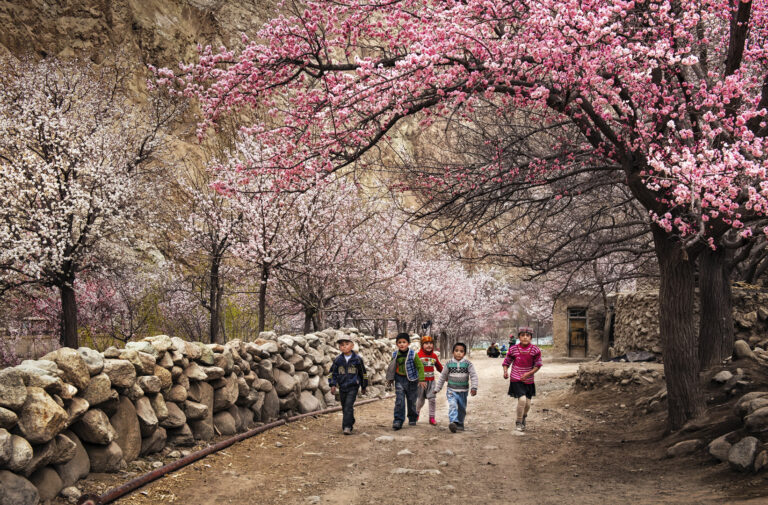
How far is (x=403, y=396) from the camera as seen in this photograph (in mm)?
9078

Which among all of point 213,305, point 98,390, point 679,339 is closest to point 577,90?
point 679,339

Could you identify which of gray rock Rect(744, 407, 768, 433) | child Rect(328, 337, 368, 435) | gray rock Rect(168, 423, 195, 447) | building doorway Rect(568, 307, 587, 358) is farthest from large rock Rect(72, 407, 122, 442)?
building doorway Rect(568, 307, 587, 358)

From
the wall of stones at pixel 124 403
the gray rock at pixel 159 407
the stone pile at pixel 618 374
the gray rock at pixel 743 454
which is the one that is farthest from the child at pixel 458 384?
the stone pile at pixel 618 374

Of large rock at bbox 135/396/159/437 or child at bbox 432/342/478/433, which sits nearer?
large rock at bbox 135/396/159/437

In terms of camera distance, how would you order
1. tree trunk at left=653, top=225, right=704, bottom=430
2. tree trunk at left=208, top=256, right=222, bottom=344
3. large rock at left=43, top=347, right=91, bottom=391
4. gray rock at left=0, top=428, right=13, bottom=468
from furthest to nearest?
tree trunk at left=208, top=256, right=222, bottom=344 → tree trunk at left=653, top=225, right=704, bottom=430 → large rock at left=43, top=347, right=91, bottom=391 → gray rock at left=0, top=428, right=13, bottom=468

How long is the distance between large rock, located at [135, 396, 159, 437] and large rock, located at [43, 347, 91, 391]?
86cm

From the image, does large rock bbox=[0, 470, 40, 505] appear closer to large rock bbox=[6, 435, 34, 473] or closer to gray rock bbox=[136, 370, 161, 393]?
large rock bbox=[6, 435, 34, 473]

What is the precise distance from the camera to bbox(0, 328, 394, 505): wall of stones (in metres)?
4.13

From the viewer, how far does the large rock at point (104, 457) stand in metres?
5.04

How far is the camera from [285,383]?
933cm

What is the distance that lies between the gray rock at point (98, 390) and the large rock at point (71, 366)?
10cm

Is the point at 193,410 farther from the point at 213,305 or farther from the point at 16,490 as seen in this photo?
the point at 213,305

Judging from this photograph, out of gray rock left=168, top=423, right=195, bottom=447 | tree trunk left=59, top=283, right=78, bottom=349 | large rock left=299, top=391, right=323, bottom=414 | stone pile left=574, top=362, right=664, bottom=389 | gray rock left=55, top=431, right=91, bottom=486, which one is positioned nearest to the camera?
gray rock left=55, top=431, right=91, bottom=486

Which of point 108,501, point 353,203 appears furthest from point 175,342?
point 353,203
